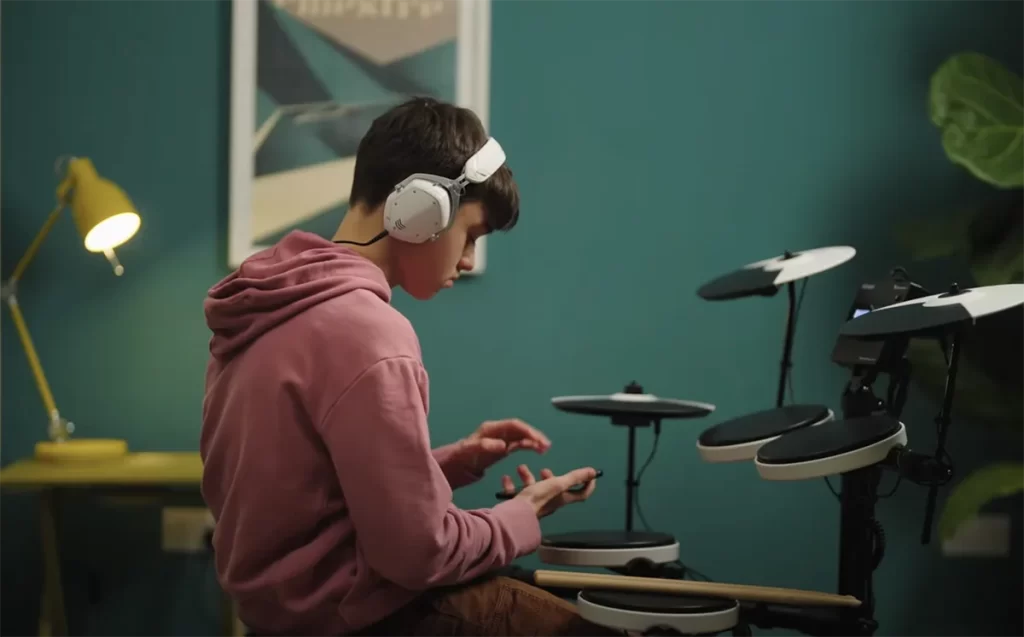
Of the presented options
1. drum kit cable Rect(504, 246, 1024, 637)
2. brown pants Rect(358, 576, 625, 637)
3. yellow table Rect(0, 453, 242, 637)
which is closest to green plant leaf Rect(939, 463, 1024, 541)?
drum kit cable Rect(504, 246, 1024, 637)

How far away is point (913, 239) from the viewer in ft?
6.88

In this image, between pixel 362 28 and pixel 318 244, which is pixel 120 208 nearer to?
pixel 362 28

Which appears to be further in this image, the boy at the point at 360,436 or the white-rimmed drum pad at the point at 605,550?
the white-rimmed drum pad at the point at 605,550

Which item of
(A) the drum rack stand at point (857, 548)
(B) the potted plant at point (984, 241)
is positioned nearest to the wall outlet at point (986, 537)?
(B) the potted plant at point (984, 241)

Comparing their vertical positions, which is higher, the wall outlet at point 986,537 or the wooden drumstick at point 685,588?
the wooden drumstick at point 685,588

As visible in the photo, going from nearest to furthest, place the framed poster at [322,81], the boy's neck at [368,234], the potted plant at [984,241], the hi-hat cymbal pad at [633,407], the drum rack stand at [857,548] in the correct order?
the boy's neck at [368,234] → the drum rack stand at [857,548] → the hi-hat cymbal pad at [633,407] → the potted plant at [984,241] → the framed poster at [322,81]

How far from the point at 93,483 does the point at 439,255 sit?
103 centimetres

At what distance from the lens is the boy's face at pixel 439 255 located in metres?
1.25

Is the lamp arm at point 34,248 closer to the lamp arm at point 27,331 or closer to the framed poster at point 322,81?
the lamp arm at point 27,331

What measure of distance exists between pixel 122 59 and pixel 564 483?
64.1 inches

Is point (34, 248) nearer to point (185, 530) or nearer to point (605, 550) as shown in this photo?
point (185, 530)

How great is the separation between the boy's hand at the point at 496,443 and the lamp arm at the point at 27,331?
1.06 metres

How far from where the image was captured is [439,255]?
1.26m

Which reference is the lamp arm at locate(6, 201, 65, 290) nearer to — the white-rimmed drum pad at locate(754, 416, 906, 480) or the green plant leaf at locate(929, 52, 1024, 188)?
the white-rimmed drum pad at locate(754, 416, 906, 480)
